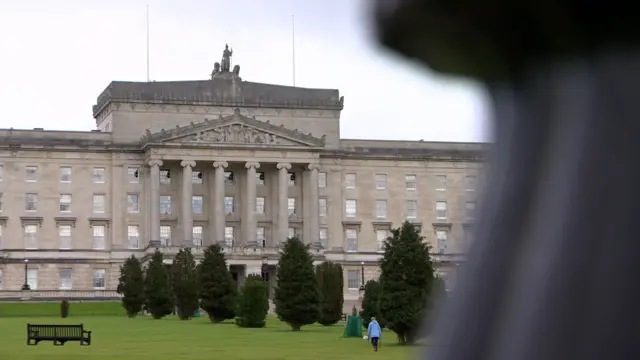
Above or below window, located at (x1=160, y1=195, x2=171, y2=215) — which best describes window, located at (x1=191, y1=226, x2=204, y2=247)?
below

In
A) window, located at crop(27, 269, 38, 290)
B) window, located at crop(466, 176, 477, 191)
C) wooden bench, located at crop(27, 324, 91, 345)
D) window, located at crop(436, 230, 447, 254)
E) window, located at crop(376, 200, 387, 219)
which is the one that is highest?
window, located at crop(376, 200, 387, 219)

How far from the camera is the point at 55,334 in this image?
121 ft

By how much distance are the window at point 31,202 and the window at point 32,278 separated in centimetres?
494

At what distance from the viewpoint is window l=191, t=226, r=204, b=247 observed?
318 ft

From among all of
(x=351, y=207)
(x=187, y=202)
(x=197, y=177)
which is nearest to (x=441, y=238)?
(x=351, y=207)

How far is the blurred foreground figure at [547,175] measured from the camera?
1.84 metres

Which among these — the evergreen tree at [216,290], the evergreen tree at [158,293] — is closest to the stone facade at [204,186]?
the evergreen tree at [158,293]

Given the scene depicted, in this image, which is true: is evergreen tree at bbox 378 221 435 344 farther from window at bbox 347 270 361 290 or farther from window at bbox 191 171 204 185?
window at bbox 191 171 204 185

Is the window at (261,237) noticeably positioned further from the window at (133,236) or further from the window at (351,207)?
the window at (133,236)

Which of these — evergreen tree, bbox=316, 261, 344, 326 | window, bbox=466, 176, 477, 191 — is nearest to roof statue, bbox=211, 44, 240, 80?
evergreen tree, bbox=316, 261, 344, 326

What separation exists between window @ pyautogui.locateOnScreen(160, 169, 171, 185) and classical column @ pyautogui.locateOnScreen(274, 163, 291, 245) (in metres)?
8.58

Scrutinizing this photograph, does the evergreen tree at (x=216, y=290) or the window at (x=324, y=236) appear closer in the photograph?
the evergreen tree at (x=216, y=290)

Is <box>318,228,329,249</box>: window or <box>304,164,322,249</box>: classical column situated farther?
<box>318,228,329,249</box>: window

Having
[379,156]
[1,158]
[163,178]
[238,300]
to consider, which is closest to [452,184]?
[379,156]
